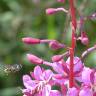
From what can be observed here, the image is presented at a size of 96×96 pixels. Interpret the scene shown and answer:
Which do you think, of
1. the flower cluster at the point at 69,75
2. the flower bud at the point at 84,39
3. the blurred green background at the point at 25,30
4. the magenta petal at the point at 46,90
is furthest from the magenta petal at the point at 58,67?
the blurred green background at the point at 25,30

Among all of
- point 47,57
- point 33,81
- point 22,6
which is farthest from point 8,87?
point 33,81

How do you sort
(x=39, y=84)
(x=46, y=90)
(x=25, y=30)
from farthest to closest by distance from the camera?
(x=25, y=30)
(x=39, y=84)
(x=46, y=90)

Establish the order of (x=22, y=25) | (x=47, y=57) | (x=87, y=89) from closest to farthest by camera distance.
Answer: (x=87, y=89) → (x=47, y=57) → (x=22, y=25)

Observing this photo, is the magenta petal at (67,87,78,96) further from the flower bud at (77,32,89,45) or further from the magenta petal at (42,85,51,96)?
the flower bud at (77,32,89,45)

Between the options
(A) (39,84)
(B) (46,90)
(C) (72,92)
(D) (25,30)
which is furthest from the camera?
(D) (25,30)

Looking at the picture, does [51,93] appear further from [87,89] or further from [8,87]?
[8,87]

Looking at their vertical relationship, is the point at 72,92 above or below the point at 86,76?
below

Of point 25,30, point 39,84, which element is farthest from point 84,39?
point 25,30

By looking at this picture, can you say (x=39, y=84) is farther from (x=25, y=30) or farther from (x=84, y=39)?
(x=25, y=30)

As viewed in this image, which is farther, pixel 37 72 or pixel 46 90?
pixel 37 72
